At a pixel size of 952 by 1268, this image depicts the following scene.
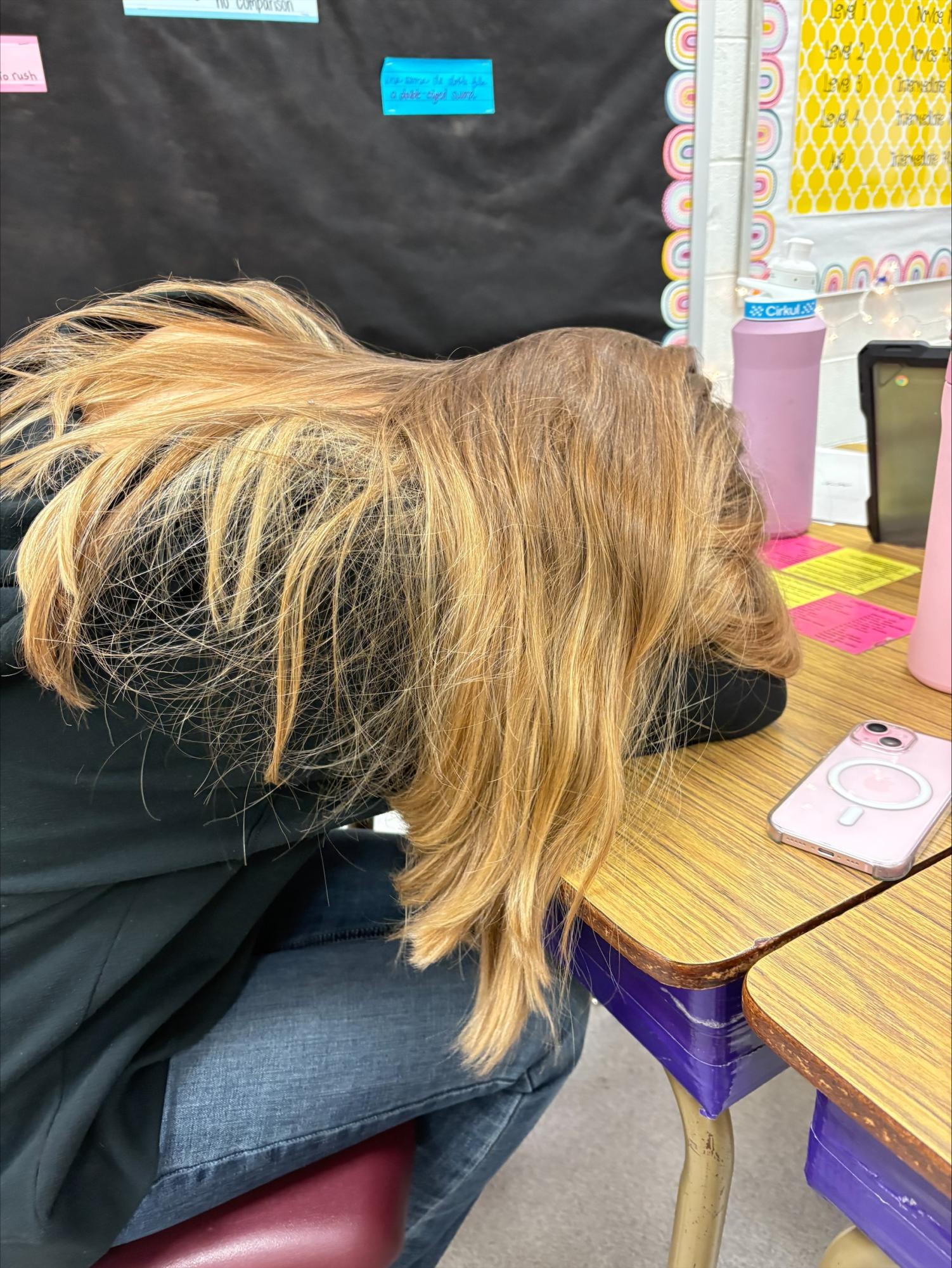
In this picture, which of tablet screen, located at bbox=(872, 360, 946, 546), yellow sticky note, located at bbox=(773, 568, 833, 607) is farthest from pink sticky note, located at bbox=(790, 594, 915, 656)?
tablet screen, located at bbox=(872, 360, 946, 546)

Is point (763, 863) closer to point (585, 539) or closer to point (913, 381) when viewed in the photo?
point (585, 539)

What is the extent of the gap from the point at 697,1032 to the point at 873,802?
0.16m

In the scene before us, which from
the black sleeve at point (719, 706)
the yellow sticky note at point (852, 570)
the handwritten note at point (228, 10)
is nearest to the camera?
the black sleeve at point (719, 706)

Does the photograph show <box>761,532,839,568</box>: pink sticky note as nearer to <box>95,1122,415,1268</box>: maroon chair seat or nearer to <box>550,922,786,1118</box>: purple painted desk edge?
<box>550,922,786,1118</box>: purple painted desk edge

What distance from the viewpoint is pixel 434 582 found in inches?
16.6

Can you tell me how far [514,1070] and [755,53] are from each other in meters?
1.27

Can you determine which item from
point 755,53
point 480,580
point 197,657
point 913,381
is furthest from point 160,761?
point 755,53

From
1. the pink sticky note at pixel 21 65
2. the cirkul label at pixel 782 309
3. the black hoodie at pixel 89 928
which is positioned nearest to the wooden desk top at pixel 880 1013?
the black hoodie at pixel 89 928

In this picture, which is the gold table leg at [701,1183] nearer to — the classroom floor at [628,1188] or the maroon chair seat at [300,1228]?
the maroon chair seat at [300,1228]

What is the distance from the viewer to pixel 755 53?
1128 mm

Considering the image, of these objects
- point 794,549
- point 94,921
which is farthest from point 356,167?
point 94,921

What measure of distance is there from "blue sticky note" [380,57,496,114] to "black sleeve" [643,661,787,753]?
853 mm

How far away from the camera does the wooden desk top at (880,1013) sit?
299mm

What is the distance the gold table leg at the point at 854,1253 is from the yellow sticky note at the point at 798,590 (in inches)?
18.7
